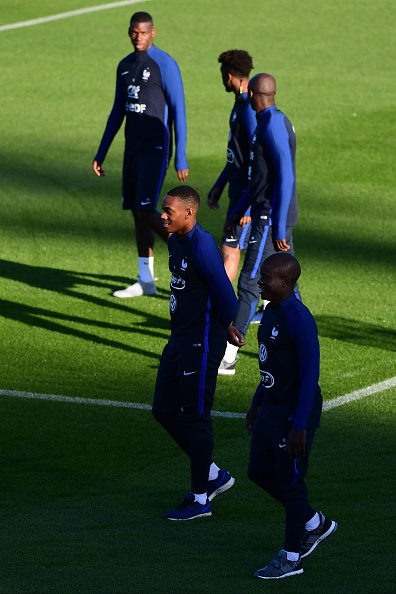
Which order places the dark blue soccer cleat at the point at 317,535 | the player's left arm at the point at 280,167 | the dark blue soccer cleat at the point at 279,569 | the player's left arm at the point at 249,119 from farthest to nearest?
the player's left arm at the point at 249,119 → the player's left arm at the point at 280,167 → the dark blue soccer cleat at the point at 317,535 → the dark blue soccer cleat at the point at 279,569

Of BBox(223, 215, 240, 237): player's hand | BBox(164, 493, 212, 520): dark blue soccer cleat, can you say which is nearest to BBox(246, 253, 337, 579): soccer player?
BBox(164, 493, 212, 520): dark blue soccer cleat

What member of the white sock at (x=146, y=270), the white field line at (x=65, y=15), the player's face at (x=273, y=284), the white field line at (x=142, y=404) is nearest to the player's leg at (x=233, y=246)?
the white sock at (x=146, y=270)

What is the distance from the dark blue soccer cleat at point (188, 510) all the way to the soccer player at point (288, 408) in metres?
0.79

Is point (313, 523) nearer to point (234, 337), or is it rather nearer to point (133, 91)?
point (234, 337)

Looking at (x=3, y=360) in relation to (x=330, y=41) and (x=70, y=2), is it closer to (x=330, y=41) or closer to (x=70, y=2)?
(x=330, y=41)

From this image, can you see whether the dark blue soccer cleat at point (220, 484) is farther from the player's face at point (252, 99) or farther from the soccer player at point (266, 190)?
the player's face at point (252, 99)

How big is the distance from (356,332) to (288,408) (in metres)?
4.70

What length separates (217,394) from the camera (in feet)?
29.0

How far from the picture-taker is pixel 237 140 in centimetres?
977

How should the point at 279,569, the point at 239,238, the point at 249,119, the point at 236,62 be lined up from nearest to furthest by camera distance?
the point at 279,569
the point at 236,62
the point at 249,119
the point at 239,238

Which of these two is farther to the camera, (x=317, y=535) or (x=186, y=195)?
(x=186, y=195)

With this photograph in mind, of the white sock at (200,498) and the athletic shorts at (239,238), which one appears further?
the athletic shorts at (239,238)

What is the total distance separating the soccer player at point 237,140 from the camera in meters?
9.49

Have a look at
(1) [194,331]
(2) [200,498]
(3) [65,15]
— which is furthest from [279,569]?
(3) [65,15]
